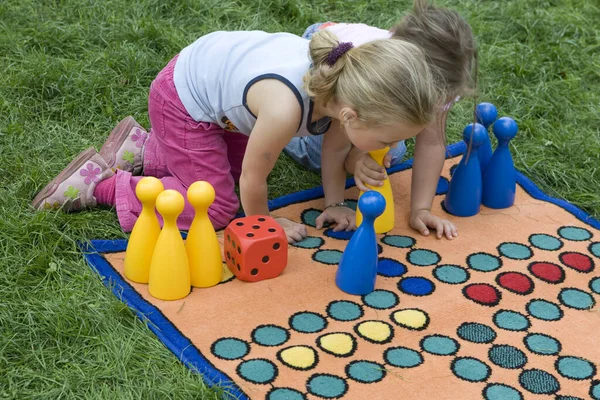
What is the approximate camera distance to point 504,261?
1.66 metres

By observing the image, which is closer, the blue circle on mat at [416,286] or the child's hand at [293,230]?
the blue circle on mat at [416,286]

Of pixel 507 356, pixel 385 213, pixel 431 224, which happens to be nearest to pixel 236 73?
pixel 385 213

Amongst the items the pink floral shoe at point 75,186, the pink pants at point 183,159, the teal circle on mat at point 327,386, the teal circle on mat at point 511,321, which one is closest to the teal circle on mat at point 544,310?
the teal circle on mat at point 511,321

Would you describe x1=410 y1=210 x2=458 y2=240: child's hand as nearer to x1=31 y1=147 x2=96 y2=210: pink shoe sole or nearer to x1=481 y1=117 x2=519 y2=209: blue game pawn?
x1=481 y1=117 x2=519 y2=209: blue game pawn

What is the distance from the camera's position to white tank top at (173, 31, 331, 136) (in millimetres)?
1550

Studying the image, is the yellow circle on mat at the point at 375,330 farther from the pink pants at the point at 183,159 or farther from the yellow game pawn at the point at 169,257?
the pink pants at the point at 183,159

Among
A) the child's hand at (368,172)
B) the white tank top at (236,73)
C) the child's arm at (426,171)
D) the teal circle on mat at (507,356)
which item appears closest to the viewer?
the teal circle on mat at (507,356)

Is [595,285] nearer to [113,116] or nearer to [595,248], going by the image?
[595,248]

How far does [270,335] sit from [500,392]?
42 centimetres

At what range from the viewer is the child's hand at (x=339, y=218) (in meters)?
1.75

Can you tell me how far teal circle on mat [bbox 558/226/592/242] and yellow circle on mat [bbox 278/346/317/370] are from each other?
30.2 inches

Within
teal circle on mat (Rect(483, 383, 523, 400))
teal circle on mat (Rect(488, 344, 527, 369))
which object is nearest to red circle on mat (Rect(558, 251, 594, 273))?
teal circle on mat (Rect(488, 344, 527, 369))

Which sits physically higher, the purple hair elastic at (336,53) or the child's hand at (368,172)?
the purple hair elastic at (336,53)

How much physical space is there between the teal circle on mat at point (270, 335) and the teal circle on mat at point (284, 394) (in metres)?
0.12
